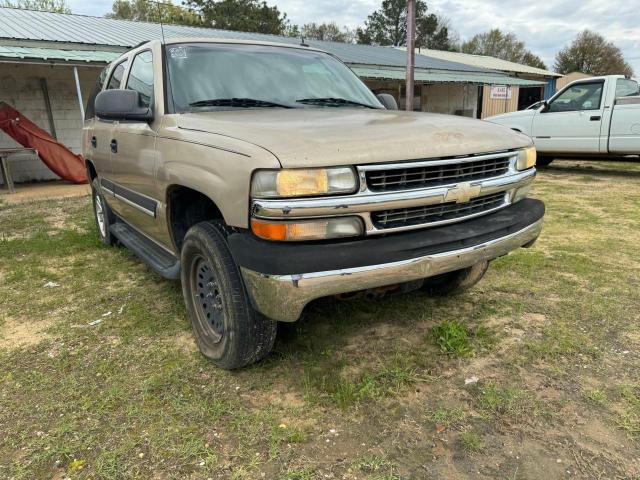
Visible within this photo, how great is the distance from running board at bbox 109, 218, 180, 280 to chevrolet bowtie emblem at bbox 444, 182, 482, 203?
5.82 ft

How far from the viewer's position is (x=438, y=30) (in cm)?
5384

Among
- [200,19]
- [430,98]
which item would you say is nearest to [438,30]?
[200,19]

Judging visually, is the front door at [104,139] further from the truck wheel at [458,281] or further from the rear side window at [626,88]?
the rear side window at [626,88]

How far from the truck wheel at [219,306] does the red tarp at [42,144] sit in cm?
889

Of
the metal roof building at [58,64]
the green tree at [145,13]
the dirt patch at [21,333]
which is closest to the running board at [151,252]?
the dirt patch at [21,333]

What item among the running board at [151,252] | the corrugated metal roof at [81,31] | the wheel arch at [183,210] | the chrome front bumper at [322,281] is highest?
the corrugated metal roof at [81,31]

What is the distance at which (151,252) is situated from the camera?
358 centimetres

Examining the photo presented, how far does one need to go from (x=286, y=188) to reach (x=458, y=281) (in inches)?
77.7

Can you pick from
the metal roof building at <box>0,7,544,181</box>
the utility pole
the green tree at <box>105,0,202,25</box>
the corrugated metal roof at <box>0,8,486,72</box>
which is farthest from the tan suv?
the green tree at <box>105,0,202,25</box>

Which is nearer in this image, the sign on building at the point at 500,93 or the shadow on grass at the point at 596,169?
the shadow on grass at the point at 596,169

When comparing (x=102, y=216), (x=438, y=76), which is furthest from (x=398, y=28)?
(x=102, y=216)

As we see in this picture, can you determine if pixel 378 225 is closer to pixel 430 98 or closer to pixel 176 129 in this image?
pixel 176 129

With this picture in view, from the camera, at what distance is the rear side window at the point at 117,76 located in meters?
4.16

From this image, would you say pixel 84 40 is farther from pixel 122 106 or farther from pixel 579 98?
pixel 579 98
